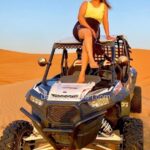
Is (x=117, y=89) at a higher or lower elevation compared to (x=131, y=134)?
higher

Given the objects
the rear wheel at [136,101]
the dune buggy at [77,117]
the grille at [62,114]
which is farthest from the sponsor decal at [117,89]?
the rear wheel at [136,101]

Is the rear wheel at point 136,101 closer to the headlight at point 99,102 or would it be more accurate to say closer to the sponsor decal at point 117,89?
the sponsor decal at point 117,89

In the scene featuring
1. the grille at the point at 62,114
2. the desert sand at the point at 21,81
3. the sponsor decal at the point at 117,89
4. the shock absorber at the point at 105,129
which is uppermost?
the sponsor decal at the point at 117,89

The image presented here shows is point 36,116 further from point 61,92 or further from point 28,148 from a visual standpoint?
point 28,148

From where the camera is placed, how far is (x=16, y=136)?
6.46 metres

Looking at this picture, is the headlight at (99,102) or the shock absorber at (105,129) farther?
the shock absorber at (105,129)

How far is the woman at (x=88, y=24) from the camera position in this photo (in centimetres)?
638

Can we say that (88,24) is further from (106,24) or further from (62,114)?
(62,114)

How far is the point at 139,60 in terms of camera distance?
33.9 metres

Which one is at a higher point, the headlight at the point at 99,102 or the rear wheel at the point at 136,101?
the headlight at the point at 99,102

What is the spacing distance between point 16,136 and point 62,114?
3.30ft

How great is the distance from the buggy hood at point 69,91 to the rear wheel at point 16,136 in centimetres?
82

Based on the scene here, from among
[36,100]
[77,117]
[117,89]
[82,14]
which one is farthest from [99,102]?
[82,14]

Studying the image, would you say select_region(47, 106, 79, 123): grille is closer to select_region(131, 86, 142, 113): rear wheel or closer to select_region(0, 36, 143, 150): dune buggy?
select_region(0, 36, 143, 150): dune buggy
